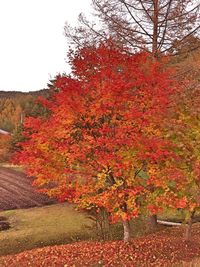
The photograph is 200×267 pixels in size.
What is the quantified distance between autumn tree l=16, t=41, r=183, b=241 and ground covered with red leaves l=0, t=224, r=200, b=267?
66.5 inches

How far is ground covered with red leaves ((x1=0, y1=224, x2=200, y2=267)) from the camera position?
1448 centimetres

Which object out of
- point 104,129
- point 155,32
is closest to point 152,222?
point 104,129

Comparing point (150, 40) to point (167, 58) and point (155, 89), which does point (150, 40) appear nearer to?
point (167, 58)

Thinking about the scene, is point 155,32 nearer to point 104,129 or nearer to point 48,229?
point 104,129

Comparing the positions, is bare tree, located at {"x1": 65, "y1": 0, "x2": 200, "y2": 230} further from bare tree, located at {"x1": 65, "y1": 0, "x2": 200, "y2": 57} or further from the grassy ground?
the grassy ground

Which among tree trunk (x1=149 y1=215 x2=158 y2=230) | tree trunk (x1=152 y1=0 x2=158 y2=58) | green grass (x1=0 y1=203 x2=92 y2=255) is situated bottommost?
green grass (x1=0 y1=203 x2=92 y2=255)

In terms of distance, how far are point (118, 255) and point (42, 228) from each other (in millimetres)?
10869

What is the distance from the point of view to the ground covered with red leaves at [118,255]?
14.5m

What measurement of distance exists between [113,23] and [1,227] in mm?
14149

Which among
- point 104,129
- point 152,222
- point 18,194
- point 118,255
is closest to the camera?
point 104,129

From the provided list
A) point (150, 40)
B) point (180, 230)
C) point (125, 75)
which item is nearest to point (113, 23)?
point (150, 40)

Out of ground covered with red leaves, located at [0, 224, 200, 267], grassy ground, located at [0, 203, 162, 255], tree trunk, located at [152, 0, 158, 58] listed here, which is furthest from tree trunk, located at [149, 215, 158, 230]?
tree trunk, located at [152, 0, 158, 58]

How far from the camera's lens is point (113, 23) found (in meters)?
20.0

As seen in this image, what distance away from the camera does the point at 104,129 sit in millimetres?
13523
